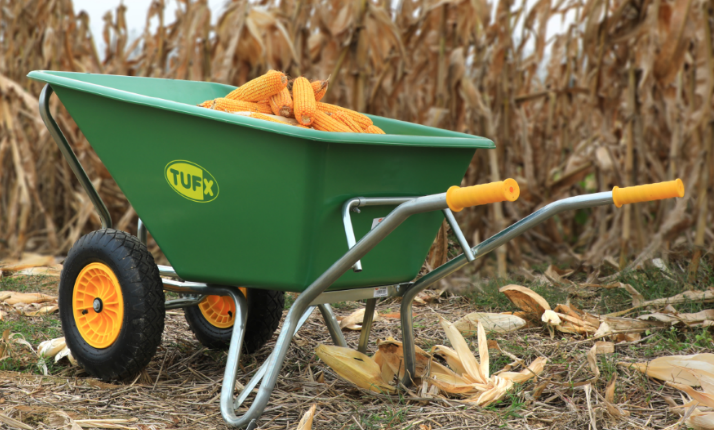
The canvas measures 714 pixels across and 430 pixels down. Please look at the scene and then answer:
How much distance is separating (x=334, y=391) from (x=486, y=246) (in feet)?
1.95

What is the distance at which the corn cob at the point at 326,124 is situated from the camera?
5.68 ft

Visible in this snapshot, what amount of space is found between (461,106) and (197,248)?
2.36 meters

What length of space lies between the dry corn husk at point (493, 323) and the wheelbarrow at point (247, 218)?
0.44 m

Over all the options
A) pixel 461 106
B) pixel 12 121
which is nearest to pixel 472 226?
pixel 461 106

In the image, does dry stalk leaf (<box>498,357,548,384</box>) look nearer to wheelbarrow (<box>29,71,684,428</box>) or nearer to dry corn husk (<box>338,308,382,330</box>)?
wheelbarrow (<box>29,71,684,428</box>)

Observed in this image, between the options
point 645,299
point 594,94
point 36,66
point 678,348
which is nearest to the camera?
point 678,348

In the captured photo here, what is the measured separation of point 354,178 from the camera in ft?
5.04

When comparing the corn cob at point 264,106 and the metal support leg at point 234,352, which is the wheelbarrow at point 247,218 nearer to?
the metal support leg at point 234,352

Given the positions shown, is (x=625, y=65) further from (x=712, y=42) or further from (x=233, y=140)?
(x=233, y=140)

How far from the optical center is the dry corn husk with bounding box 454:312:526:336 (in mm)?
2223

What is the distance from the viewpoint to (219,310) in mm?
2240

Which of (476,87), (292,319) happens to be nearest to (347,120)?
(292,319)

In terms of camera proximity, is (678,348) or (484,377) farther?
(678,348)

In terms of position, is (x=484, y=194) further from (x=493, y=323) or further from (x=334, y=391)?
(x=493, y=323)
